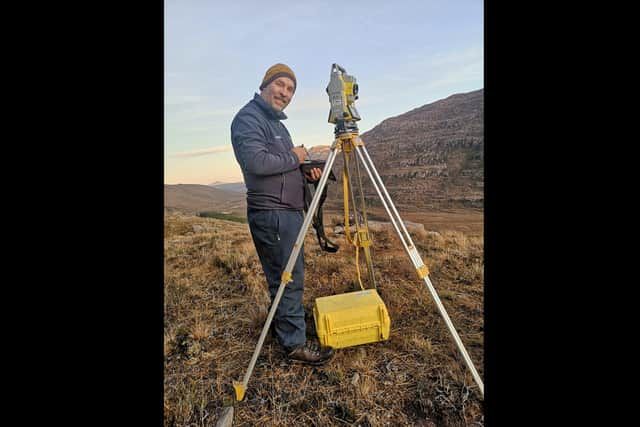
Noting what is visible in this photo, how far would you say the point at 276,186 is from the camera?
245 centimetres

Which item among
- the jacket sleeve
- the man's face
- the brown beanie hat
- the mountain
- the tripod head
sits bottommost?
the jacket sleeve

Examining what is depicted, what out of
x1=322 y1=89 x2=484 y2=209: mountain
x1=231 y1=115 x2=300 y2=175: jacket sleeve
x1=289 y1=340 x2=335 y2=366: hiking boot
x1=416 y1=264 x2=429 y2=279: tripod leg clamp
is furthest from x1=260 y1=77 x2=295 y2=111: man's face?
x1=322 y1=89 x2=484 y2=209: mountain

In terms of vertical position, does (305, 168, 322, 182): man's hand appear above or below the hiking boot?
above

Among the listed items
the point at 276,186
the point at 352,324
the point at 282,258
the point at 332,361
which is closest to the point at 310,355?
the point at 332,361

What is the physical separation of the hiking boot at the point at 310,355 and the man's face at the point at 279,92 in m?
2.20

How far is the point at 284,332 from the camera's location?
8.92 feet

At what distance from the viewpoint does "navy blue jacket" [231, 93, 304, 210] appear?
7.63ft

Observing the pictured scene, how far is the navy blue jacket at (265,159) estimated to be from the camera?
2326mm

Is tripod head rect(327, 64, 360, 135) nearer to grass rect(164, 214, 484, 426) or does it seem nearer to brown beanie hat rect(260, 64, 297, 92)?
brown beanie hat rect(260, 64, 297, 92)

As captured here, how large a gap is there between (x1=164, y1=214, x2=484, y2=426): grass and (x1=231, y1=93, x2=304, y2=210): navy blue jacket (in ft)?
5.07

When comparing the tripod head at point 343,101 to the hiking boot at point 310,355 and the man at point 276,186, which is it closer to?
the man at point 276,186
